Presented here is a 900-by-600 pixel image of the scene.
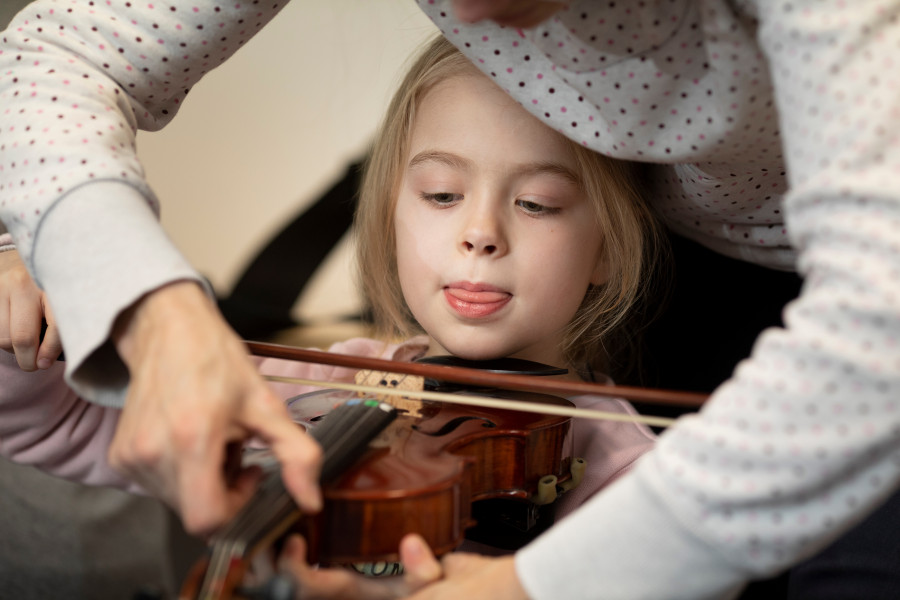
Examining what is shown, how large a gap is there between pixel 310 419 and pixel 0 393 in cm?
35

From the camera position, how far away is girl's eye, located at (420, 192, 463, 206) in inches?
34.3

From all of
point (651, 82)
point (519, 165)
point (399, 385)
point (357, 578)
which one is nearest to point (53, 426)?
point (399, 385)

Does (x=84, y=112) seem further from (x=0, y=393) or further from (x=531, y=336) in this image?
(x=531, y=336)

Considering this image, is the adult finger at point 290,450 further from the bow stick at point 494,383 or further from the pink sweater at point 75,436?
the pink sweater at point 75,436

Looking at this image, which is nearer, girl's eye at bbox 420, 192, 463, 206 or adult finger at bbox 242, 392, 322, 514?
adult finger at bbox 242, 392, 322, 514

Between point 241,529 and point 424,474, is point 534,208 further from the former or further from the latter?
point 241,529

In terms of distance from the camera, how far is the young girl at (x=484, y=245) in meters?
0.84

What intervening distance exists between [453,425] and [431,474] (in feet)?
0.51

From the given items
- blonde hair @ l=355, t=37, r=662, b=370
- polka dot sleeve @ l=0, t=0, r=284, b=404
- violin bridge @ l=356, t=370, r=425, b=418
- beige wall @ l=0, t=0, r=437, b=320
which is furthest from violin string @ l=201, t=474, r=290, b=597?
beige wall @ l=0, t=0, r=437, b=320

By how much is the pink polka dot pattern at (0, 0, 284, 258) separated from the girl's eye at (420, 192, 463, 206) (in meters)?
0.25

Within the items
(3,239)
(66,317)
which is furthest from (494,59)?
(3,239)

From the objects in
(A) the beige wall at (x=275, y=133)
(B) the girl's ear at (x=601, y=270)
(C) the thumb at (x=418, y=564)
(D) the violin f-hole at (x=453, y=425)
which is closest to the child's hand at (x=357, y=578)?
(C) the thumb at (x=418, y=564)

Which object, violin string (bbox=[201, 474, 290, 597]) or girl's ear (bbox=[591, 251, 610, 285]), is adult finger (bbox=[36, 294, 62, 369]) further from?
girl's ear (bbox=[591, 251, 610, 285])

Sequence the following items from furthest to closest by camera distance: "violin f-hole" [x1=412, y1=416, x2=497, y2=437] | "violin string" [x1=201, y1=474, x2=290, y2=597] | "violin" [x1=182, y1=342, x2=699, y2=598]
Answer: "violin f-hole" [x1=412, y1=416, x2=497, y2=437] → "violin" [x1=182, y1=342, x2=699, y2=598] → "violin string" [x1=201, y1=474, x2=290, y2=597]
